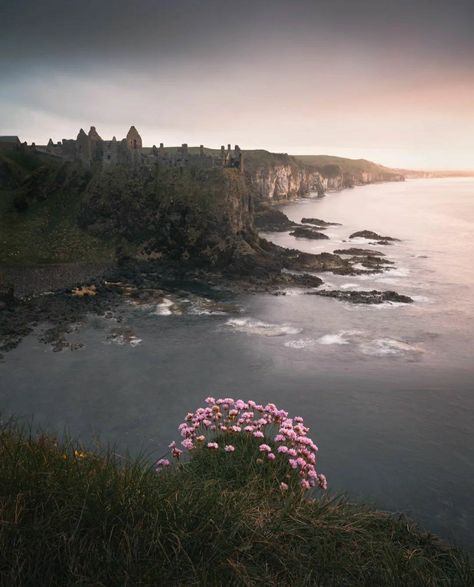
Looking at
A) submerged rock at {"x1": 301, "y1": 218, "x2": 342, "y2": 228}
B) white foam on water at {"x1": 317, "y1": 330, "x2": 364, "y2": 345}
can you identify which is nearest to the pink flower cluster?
white foam on water at {"x1": 317, "y1": 330, "x2": 364, "y2": 345}

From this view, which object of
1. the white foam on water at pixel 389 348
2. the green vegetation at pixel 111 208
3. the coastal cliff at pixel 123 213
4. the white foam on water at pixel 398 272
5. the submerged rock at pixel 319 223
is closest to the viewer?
the white foam on water at pixel 389 348

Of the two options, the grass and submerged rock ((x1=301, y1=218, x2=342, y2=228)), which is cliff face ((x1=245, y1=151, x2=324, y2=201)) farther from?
the grass

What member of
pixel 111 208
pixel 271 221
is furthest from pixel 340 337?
pixel 271 221

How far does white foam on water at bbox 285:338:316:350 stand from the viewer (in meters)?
40.8

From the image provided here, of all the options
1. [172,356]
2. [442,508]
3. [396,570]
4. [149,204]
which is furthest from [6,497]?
[149,204]

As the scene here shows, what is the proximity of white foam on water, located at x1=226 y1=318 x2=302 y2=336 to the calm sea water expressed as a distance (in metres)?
0.20

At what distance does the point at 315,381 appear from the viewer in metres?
33.9

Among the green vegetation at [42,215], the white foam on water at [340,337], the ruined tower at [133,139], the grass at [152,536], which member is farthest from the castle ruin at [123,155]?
the grass at [152,536]

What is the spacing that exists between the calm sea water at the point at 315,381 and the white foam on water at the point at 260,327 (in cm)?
20

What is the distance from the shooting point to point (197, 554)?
5.97 metres

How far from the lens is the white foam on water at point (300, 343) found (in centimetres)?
4078

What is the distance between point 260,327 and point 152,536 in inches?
1577

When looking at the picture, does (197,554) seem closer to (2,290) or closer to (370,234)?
(2,290)

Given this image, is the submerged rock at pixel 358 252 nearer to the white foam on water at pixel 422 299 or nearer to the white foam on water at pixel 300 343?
the white foam on water at pixel 422 299
